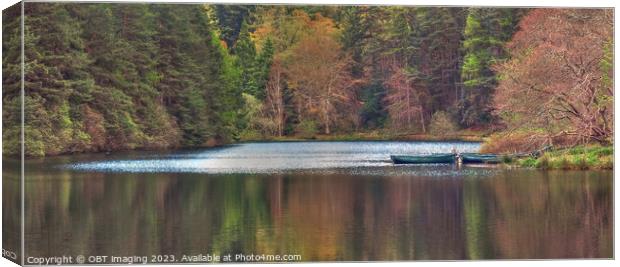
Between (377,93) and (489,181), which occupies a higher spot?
(377,93)

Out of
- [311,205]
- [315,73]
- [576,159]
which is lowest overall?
[311,205]

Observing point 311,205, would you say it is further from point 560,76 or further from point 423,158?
point 560,76

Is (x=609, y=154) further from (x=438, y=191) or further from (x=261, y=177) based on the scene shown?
(x=261, y=177)

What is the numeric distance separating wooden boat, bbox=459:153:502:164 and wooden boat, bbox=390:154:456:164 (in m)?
0.19

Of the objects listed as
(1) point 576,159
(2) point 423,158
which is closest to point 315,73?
(2) point 423,158

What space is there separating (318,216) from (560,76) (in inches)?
196

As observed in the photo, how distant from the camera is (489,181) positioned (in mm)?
20297

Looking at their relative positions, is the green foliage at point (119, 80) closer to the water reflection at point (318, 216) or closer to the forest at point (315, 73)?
the forest at point (315, 73)

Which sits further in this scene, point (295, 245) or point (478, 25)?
point (478, 25)

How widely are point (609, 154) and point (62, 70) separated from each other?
25.7 feet

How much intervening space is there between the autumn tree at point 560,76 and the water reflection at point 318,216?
97 centimetres

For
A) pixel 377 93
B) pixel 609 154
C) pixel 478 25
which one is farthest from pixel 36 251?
pixel 609 154

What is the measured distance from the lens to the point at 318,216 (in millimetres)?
17906

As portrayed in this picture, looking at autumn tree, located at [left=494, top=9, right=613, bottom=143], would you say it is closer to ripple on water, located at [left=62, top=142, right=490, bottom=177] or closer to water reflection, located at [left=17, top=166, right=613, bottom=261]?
water reflection, located at [left=17, top=166, right=613, bottom=261]
